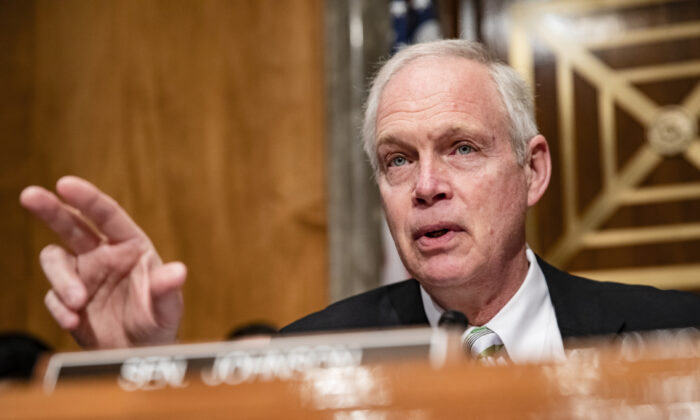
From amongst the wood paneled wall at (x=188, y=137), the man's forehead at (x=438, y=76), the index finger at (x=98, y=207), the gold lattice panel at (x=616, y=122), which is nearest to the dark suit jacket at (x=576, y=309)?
the man's forehead at (x=438, y=76)

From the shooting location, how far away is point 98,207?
1.28m

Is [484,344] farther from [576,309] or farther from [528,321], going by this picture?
[576,309]

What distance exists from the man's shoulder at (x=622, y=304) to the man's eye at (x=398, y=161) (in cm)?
46

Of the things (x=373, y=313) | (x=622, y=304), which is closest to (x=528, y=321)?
(x=622, y=304)

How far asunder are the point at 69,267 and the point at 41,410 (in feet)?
2.28

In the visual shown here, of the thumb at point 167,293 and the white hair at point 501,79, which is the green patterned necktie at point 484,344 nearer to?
the white hair at point 501,79

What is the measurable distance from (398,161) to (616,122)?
247cm

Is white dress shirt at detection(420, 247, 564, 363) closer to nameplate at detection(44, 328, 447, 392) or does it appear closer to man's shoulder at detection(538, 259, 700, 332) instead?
man's shoulder at detection(538, 259, 700, 332)

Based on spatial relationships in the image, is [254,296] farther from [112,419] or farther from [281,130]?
[112,419]

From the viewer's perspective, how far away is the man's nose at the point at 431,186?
1637 mm

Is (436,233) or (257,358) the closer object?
(257,358)

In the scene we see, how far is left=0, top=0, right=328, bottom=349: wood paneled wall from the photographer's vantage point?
4.26 m

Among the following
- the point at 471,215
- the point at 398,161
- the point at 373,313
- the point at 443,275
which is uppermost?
the point at 398,161

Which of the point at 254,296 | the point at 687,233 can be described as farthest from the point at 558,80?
the point at 254,296
